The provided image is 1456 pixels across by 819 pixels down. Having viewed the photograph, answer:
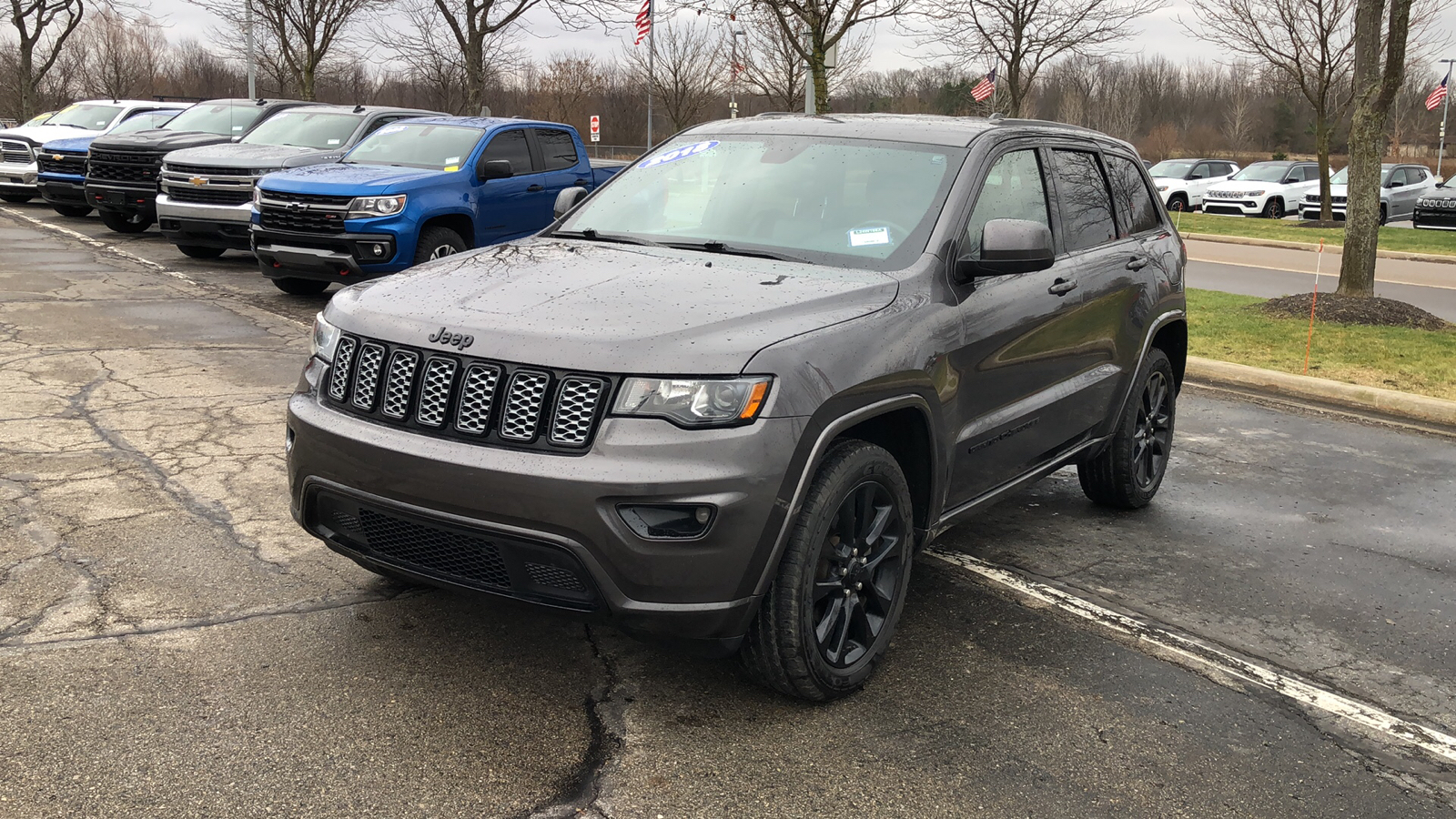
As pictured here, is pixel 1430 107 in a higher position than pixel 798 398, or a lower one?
higher

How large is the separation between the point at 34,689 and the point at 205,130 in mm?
14965

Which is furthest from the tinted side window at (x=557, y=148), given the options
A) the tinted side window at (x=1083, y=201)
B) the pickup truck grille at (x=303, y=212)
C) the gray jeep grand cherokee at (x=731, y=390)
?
the tinted side window at (x=1083, y=201)

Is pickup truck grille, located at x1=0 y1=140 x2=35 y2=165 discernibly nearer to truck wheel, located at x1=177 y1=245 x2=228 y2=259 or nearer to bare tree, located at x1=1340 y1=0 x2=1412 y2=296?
truck wheel, located at x1=177 y1=245 x2=228 y2=259

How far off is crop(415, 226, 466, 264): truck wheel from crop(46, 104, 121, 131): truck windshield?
12608mm

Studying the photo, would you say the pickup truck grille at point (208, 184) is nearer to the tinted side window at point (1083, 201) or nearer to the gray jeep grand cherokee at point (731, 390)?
the gray jeep grand cherokee at point (731, 390)

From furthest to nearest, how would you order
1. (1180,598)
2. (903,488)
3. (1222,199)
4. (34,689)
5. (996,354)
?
1. (1222,199)
2. (1180,598)
3. (996,354)
4. (903,488)
5. (34,689)

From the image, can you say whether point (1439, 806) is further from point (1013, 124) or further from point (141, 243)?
point (141, 243)

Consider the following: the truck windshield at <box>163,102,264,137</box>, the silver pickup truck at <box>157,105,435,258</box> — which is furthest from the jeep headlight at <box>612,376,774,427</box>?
the truck windshield at <box>163,102,264,137</box>

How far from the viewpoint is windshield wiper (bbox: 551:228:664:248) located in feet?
14.9

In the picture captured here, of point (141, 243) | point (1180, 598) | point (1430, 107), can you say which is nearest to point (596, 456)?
point (1180, 598)

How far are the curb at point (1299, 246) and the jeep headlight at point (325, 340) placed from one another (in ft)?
65.6

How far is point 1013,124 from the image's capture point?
496 centimetres

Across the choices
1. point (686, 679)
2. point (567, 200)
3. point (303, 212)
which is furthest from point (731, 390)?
point (303, 212)

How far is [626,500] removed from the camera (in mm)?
3150
